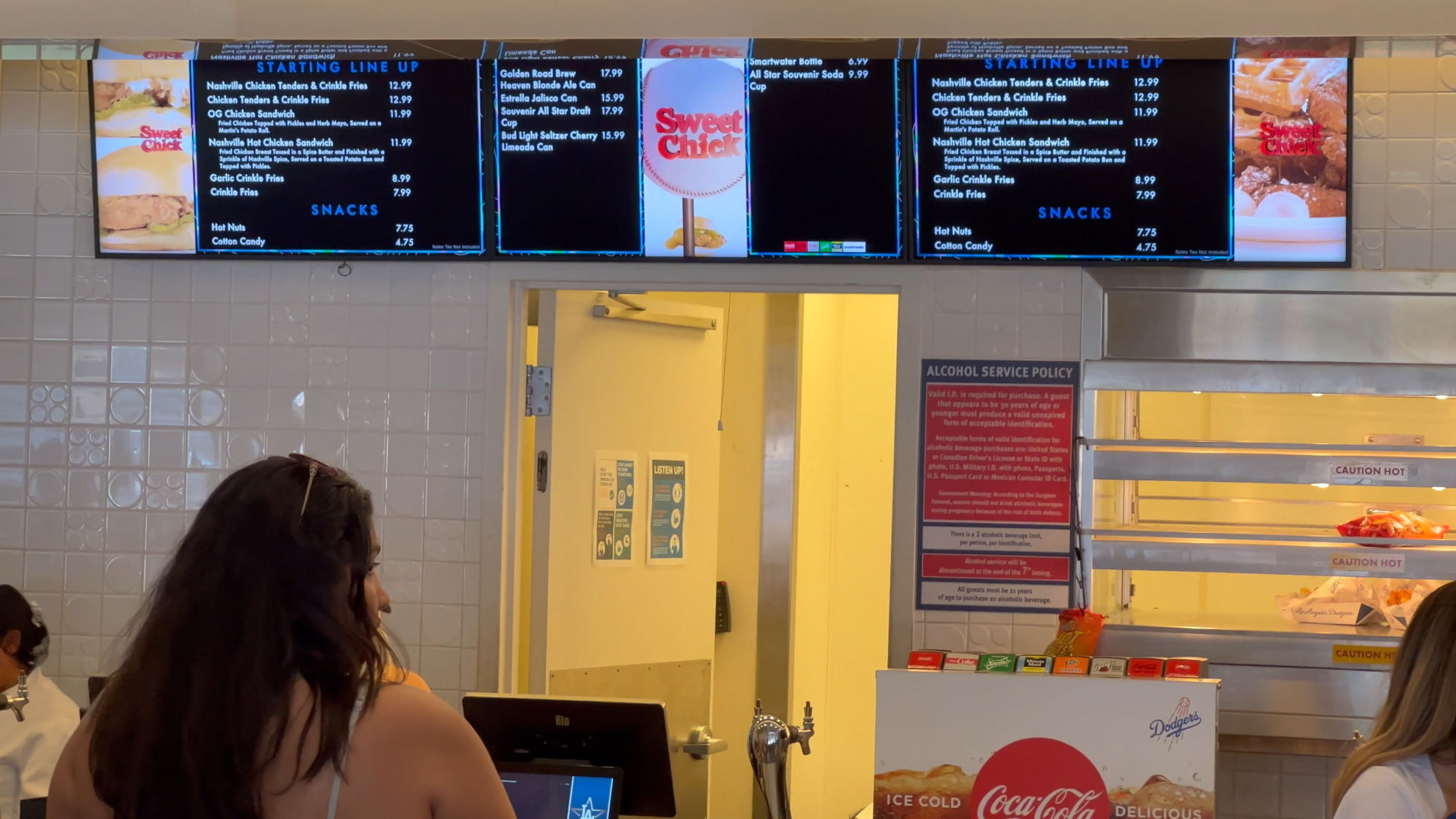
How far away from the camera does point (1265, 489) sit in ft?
12.1

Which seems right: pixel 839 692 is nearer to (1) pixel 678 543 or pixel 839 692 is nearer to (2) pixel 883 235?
(1) pixel 678 543

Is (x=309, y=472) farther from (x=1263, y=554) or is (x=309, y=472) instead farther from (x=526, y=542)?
(x=526, y=542)

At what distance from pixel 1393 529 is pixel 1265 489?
1.57ft

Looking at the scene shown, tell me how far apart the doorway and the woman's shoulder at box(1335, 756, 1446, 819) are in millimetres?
2183

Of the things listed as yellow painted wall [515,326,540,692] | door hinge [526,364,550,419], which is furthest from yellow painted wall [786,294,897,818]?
door hinge [526,364,550,419]

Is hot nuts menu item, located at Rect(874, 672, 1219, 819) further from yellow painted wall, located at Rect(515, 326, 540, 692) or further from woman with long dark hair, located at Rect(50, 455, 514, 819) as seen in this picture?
yellow painted wall, located at Rect(515, 326, 540, 692)

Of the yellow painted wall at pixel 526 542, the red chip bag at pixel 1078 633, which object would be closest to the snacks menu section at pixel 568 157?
the yellow painted wall at pixel 526 542

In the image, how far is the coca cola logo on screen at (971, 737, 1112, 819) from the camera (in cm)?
247

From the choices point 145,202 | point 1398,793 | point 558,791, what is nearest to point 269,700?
point 558,791

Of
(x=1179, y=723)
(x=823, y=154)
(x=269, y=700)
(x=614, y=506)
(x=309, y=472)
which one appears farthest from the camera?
(x=614, y=506)

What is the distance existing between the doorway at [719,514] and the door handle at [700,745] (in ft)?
0.18

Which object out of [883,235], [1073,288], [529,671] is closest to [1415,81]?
[1073,288]

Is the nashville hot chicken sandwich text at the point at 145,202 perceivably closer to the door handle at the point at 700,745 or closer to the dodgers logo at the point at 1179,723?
the door handle at the point at 700,745

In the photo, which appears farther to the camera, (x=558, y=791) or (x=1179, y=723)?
(x=1179, y=723)
